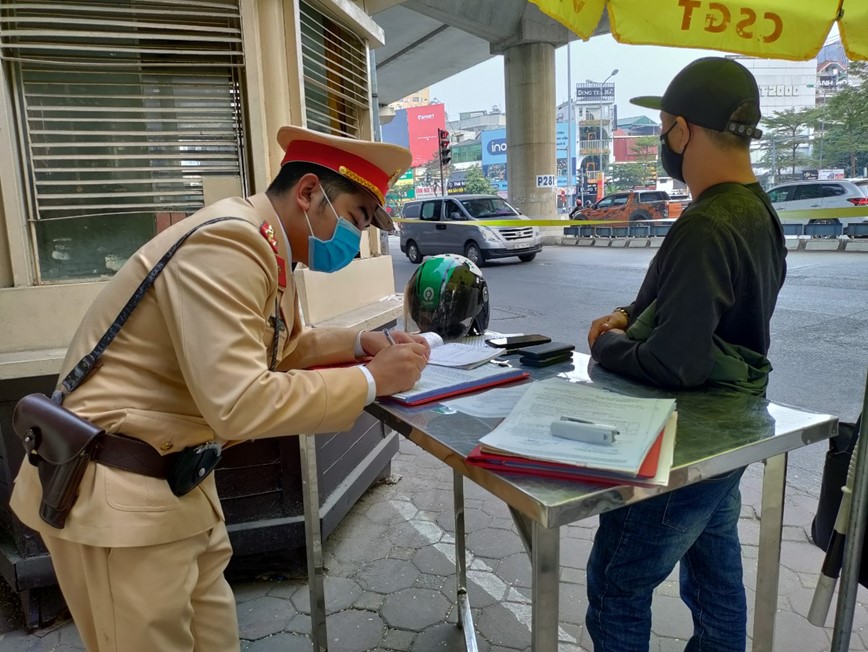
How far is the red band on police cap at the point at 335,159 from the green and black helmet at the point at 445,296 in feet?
2.24

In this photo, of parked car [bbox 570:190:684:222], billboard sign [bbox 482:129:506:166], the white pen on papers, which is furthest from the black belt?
billboard sign [bbox 482:129:506:166]

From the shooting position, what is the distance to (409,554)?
9.91 feet

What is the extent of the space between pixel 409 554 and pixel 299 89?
225 cm

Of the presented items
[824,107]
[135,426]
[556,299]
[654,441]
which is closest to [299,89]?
[135,426]

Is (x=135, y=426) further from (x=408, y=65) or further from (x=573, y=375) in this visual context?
(x=408, y=65)

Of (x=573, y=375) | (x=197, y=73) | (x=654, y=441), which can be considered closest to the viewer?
(x=654, y=441)

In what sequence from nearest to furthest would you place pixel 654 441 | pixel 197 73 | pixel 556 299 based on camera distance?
1. pixel 654 441
2. pixel 197 73
3. pixel 556 299

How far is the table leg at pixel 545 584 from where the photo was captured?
3.63ft

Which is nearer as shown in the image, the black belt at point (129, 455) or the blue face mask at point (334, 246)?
the black belt at point (129, 455)

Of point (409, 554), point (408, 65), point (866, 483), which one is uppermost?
point (408, 65)

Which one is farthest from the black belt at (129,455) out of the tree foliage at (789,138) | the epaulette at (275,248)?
the tree foliage at (789,138)

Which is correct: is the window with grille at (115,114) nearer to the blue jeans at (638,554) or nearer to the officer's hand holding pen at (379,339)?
the officer's hand holding pen at (379,339)

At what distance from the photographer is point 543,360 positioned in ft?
6.43

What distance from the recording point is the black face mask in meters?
1.70
